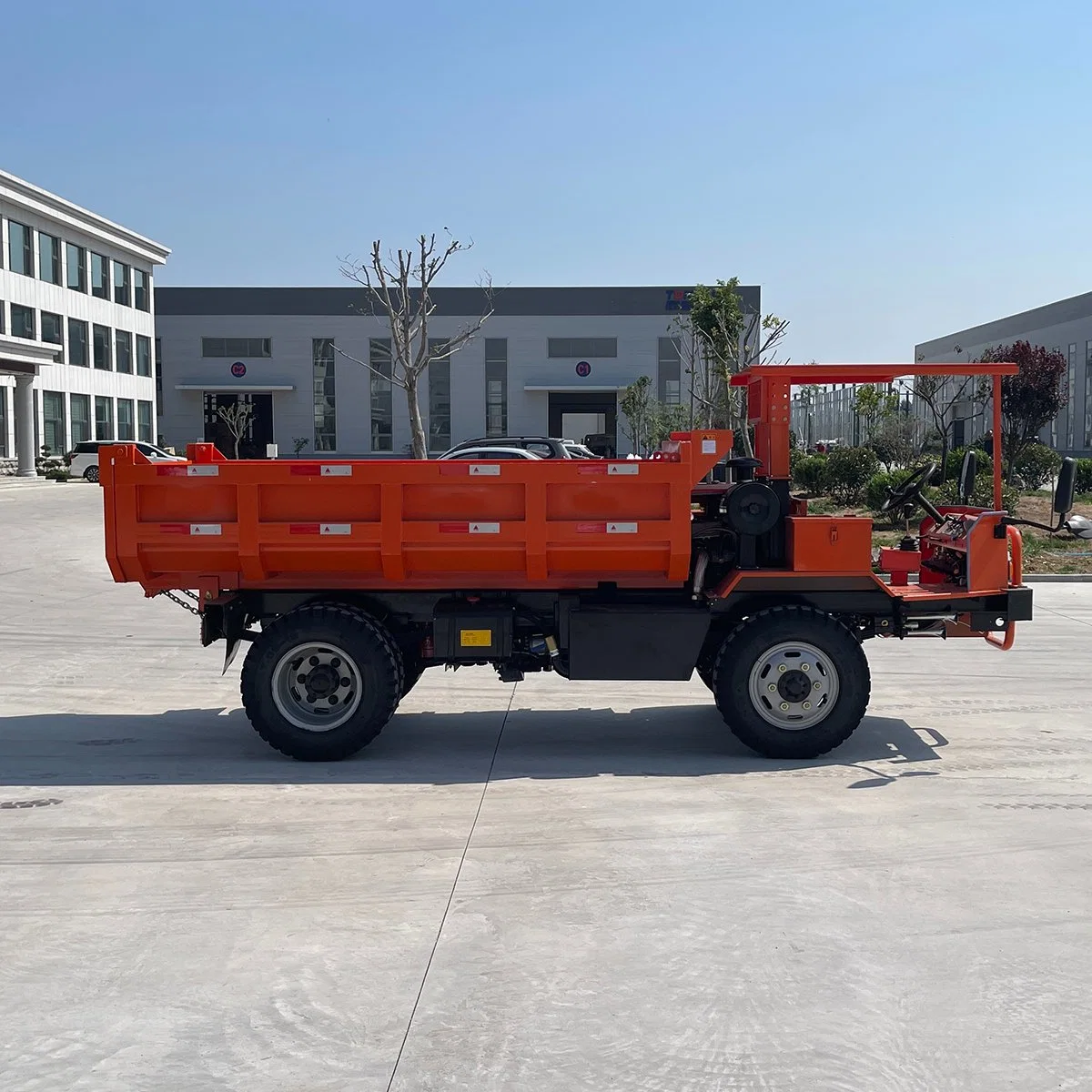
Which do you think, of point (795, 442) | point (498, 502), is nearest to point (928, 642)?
point (498, 502)

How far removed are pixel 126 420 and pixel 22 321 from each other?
32.5ft

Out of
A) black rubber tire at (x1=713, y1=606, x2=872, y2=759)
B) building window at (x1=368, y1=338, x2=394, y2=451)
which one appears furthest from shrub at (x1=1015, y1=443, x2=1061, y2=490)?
building window at (x1=368, y1=338, x2=394, y2=451)

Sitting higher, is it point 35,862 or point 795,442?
point 795,442

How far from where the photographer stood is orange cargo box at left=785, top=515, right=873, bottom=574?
300 inches

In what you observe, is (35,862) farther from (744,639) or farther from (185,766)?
(744,639)

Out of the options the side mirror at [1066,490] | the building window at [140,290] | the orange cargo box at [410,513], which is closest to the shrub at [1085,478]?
the side mirror at [1066,490]

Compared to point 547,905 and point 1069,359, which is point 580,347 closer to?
point 1069,359

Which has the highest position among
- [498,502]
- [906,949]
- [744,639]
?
[498,502]

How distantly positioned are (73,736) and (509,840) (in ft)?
12.3

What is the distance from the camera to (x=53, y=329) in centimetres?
5584

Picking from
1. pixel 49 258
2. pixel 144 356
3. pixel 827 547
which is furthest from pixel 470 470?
pixel 144 356

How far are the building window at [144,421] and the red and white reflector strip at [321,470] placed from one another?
195 ft

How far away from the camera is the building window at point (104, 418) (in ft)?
194

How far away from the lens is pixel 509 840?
19.5ft
